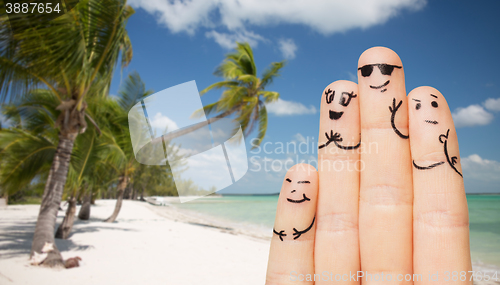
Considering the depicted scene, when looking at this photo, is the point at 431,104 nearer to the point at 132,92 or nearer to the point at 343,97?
the point at 343,97

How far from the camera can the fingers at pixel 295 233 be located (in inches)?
53.4

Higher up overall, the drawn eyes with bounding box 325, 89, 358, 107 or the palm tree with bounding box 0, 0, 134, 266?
the palm tree with bounding box 0, 0, 134, 266

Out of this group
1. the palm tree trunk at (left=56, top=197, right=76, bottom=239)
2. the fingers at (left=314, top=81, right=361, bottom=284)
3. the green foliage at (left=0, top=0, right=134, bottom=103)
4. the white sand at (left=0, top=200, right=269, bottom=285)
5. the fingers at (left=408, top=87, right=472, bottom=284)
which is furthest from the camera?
the palm tree trunk at (left=56, top=197, right=76, bottom=239)

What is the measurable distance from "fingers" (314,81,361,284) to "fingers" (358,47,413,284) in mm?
40

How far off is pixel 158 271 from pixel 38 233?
8.44 ft

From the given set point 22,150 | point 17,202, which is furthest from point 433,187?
point 17,202

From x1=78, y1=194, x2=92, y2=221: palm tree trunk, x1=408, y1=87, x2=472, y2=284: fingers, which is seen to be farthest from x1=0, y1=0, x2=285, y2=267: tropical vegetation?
x1=408, y1=87, x2=472, y2=284: fingers

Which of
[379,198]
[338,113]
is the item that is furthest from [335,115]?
[379,198]

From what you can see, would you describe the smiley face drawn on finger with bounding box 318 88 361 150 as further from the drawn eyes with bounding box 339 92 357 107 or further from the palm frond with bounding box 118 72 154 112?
the palm frond with bounding box 118 72 154 112

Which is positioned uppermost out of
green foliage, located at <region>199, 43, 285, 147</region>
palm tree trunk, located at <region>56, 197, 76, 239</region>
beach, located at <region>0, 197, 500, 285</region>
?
green foliage, located at <region>199, 43, 285, 147</region>

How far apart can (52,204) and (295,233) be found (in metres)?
6.19

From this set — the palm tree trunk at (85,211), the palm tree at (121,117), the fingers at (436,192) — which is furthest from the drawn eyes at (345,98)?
the palm tree trunk at (85,211)

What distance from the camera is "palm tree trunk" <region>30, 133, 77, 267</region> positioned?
5406mm

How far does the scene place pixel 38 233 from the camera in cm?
547
